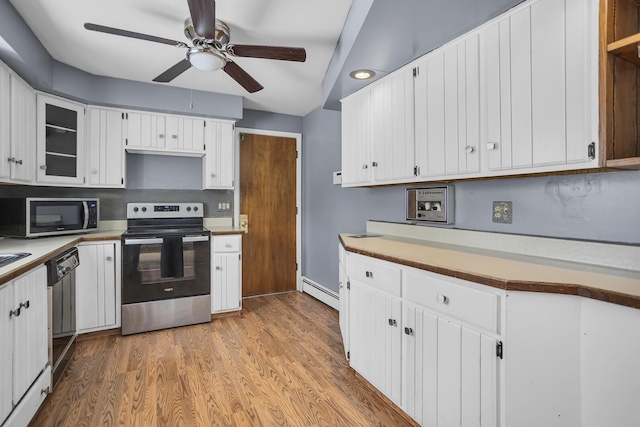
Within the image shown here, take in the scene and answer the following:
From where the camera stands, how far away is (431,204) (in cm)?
232

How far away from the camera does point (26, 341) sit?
1.68 m

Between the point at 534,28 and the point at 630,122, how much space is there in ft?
1.91

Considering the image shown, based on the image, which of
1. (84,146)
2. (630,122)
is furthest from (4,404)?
(630,122)

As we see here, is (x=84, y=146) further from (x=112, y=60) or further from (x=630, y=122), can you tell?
(x=630, y=122)

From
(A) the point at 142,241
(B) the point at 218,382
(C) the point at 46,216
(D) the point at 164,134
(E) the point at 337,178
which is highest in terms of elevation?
(D) the point at 164,134

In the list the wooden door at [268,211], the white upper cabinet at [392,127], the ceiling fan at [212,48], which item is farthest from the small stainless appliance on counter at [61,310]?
the white upper cabinet at [392,127]

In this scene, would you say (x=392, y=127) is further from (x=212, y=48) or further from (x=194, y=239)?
(x=194, y=239)

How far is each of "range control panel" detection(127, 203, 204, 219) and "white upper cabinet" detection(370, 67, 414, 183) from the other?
2.19m

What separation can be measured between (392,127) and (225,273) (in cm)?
225

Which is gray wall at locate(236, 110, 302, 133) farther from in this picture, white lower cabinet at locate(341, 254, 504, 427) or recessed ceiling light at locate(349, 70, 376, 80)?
white lower cabinet at locate(341, 254, 504, 427)

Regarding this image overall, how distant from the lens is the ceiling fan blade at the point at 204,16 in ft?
5.08

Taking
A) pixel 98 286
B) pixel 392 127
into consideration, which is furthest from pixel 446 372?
pixel 98 286

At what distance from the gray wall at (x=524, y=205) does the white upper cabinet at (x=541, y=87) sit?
24cm

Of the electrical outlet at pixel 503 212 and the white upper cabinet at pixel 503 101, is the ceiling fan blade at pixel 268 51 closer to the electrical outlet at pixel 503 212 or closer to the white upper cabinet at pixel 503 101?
the white upper cabinet at pixel 503 101
